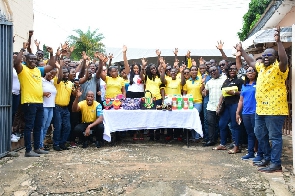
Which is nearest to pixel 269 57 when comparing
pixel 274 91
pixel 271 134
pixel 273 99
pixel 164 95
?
pixel 274 91

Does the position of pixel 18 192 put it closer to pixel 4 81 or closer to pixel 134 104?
pixel 4 81

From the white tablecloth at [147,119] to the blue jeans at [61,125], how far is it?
0.85 m

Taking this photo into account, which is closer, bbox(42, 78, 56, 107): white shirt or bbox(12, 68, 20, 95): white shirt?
bbox(12, 68, 20, 95): white shirt

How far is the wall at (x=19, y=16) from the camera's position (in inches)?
563

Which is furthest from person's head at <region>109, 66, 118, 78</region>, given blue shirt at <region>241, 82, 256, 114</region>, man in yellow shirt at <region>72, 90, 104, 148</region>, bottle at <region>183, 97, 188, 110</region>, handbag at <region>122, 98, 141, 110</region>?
blue shirt at <region>241, 82, 256, 114</region>

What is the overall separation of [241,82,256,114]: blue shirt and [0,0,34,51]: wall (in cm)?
1154

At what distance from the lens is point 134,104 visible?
24.9 ft

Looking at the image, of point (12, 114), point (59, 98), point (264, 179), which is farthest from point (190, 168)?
point (12, 114)

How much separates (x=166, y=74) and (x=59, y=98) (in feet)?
9.73

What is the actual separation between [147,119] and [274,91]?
10.8 ft

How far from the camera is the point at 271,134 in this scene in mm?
5004

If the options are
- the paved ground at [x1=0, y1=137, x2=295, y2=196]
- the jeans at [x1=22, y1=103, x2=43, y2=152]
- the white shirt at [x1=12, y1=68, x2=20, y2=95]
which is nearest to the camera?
the paved ground at [x1=0, y1=137, x2=295, y2=196]

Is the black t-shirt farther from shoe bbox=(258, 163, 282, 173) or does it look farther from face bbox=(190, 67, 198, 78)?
shoe bbox=(258, 163, 282, 173)

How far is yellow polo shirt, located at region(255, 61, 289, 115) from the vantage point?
16.1ft
